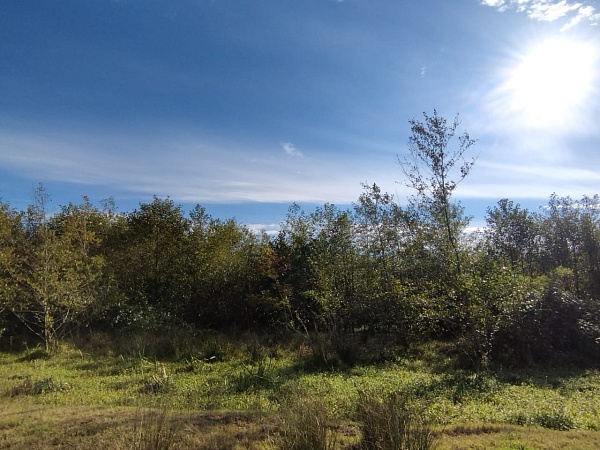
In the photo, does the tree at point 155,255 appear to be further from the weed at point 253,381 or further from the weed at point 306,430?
the weed at point 306,430

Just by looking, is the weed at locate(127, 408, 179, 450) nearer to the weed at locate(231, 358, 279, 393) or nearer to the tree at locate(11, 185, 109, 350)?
the weed at locate(231, 358, 279, 393)

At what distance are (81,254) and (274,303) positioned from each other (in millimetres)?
8133

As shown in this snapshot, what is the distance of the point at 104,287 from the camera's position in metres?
18.0

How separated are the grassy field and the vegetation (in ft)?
0.19

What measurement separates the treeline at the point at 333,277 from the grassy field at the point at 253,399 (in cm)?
163

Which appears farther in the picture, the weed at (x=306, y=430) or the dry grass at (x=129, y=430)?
the dry grass at (x=129, y=430)

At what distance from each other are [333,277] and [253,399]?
Answer: 9.10m

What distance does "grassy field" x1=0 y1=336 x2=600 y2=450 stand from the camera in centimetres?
488

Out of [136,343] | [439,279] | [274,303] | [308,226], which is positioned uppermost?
[308,226]

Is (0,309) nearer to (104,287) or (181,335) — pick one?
(104,287)

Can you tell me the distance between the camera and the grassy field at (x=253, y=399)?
4.88 m

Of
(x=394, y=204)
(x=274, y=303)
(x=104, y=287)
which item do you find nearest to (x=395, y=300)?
(x=394, y=204)

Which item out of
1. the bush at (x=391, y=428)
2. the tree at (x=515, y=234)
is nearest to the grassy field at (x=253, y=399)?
the bush at (x=391, y=428)

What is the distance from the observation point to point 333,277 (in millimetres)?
16250
